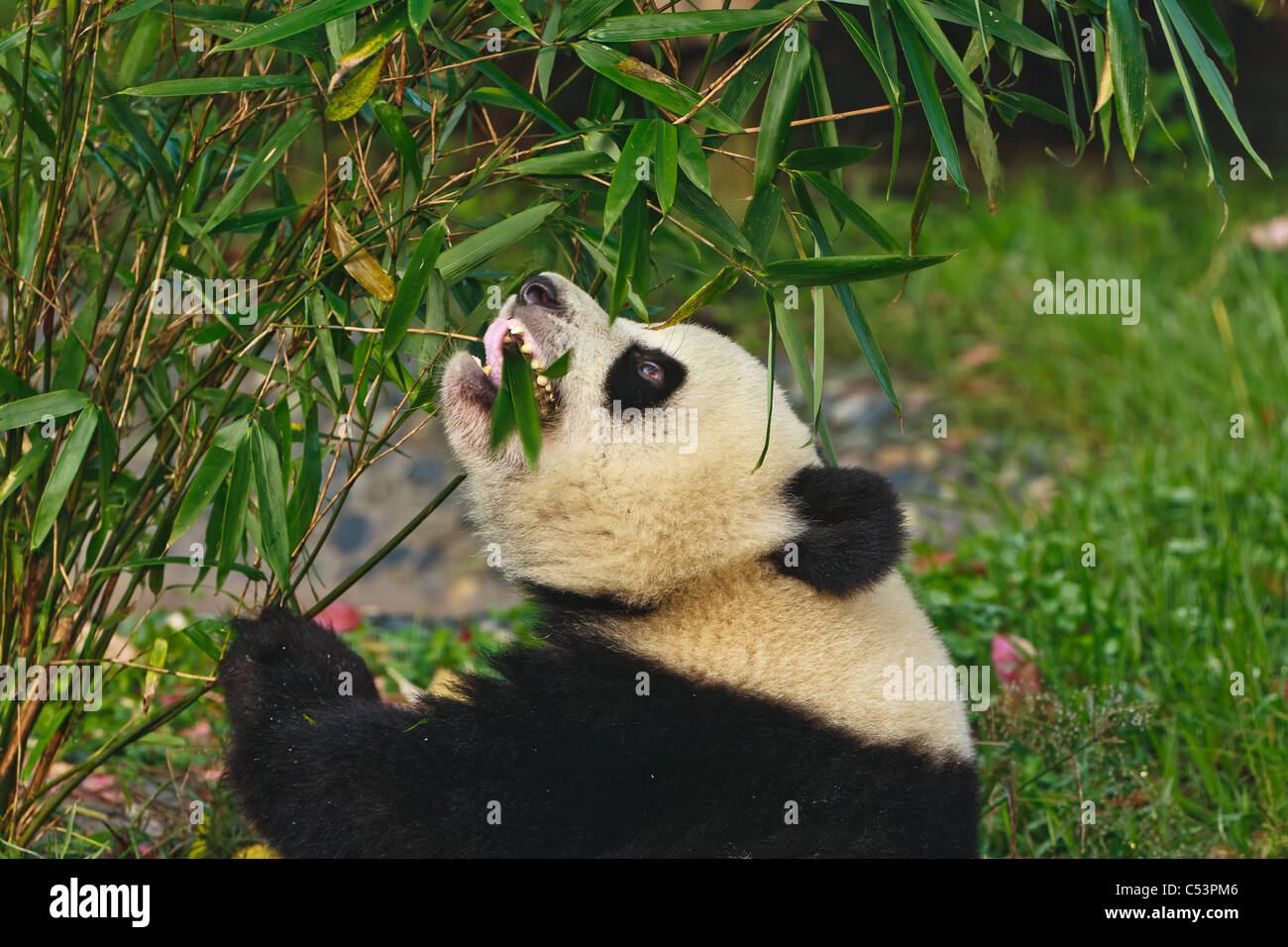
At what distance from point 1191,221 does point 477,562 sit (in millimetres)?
4410

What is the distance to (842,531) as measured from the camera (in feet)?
6.75

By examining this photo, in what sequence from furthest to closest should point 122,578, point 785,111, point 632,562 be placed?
point 122,578 → point 632,562 → point 785,111

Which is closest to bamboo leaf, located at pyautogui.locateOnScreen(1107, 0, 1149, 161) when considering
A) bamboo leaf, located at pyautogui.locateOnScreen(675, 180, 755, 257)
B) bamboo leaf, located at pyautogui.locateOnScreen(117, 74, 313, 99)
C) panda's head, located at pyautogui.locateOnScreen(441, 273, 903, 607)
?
bamboo leaf, located at pyautogui.locateOnScreen(675, 180, 755, 257)

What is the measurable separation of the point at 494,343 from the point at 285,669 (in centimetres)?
71

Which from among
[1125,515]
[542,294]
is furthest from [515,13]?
[1125,515]

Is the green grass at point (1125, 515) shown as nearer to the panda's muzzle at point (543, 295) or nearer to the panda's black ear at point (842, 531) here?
the panda's black ear at point (842, 531)

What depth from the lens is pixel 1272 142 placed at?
25.9ft

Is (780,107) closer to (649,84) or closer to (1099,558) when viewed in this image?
(649,84)

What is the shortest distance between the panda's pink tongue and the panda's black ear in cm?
55

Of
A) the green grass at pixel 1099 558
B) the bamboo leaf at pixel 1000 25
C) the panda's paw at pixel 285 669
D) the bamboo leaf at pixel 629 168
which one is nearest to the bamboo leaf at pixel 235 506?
the panda's paw at pixel 285 669

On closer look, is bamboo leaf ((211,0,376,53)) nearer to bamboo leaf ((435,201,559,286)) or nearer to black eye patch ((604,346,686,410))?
bamboo leaf ((435,201,559,286))

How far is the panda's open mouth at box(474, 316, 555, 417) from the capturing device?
2096mm
